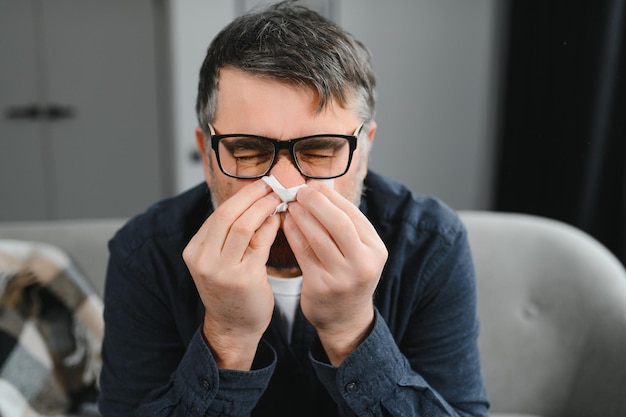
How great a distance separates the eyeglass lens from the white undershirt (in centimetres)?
23

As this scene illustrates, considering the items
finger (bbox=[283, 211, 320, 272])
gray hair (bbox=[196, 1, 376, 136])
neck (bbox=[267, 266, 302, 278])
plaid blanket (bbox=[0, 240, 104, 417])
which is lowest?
plaid blanket (bbox=[0, 240, 104, 417])

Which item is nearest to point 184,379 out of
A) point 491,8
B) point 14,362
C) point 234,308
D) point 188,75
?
point 234,308

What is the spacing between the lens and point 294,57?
93cm

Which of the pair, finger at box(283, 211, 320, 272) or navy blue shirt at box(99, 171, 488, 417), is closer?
finger at box(283, 211, 320, 272)

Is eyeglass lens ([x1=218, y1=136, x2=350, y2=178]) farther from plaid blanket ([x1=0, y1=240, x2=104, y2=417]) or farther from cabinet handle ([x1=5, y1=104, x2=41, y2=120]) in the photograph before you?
cabinet handle ([x1=5, y1=104, x2=41, y2=120])

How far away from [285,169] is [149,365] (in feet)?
1.49

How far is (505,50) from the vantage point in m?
2.69

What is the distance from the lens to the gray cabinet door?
3432 millimetres

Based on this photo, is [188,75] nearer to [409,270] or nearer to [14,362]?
[14,362]

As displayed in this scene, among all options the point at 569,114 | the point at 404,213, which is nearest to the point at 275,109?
the point at 404,213

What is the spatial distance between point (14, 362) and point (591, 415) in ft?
4.24

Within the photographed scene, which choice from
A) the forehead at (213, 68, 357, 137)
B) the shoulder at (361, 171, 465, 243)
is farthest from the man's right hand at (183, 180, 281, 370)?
the shoulder at (361, 171, 465, 243)

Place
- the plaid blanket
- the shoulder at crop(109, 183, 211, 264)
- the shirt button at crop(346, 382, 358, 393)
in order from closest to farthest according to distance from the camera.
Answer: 1. the shirt button at crop(346, 382, 358, 393)
2. the shoulder at crop(109, 183, 211, 264)
3. the plaid blanket

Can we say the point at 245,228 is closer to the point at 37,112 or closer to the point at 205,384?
the point at 205,384
